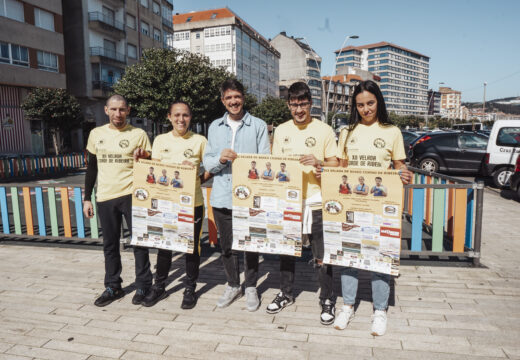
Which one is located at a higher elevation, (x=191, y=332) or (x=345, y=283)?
(x=345, y=283)

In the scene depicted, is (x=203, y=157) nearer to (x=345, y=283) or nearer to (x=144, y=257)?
(x=144, y=257)

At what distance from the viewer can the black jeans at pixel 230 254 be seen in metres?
3.74

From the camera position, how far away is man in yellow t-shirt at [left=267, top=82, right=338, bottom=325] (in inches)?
133

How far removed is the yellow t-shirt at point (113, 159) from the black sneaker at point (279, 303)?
178cm

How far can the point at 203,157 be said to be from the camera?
3.67m

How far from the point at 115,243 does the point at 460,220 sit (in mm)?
4178

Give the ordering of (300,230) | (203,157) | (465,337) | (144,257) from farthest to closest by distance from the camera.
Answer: (144,257) → (203,157) → (300,230) → (465,337)

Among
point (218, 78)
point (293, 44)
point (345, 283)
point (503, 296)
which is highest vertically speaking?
point (293, 44)

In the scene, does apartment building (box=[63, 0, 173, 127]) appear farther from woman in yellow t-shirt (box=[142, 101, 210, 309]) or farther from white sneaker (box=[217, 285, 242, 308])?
white sneaker (box=[217, 285, 242, 308])

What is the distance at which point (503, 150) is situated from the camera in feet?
39.7

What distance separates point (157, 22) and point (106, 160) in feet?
148

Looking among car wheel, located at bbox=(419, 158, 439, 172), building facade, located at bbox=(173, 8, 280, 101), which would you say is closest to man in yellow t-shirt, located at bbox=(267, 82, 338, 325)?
car wheel, located at bbox=(419, 158, 439, 172)

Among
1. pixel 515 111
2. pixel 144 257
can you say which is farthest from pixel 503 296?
pixel 515 111

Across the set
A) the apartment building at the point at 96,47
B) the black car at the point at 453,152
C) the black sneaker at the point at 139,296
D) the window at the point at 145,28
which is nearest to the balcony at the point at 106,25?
the apartment building at the point at 96,47
